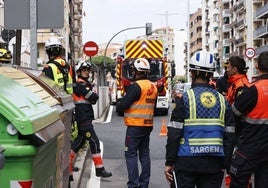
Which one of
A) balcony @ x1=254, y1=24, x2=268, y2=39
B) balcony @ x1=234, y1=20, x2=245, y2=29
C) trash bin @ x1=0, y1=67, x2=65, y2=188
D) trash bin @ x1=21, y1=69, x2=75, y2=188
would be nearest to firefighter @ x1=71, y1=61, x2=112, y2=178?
trash bin @ x1=21, y1=69, x2=75, y2=188

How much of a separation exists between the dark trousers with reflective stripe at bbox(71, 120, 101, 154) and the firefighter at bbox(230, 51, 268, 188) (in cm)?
339

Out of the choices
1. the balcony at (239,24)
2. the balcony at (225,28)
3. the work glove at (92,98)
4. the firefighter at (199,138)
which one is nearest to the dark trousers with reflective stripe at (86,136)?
the work glove at (92,98)

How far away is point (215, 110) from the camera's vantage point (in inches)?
201

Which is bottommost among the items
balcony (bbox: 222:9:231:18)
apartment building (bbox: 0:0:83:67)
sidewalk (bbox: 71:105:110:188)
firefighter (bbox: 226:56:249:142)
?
sidewalk (bbox: 71:105:110:188)

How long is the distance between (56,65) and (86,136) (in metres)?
1.64

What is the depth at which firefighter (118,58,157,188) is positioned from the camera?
24.8ft

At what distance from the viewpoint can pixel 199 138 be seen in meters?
5.03

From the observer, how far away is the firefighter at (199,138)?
16.5ft

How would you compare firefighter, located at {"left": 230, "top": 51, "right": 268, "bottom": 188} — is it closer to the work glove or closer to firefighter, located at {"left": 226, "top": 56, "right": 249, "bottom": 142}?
firefighter, located at {"left": 226, "top": 56, "right": 249, "bottom": 142}

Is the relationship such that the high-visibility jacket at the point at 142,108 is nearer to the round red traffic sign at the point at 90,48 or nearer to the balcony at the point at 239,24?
the round red traffic sign at the point at 90,48

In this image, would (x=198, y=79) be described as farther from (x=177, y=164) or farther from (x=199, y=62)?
(x=177, y=164)

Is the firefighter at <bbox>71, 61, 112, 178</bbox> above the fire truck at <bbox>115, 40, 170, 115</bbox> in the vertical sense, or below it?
below

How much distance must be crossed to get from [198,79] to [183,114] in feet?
1.28

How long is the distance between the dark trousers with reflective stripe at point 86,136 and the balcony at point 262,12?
70.1m
